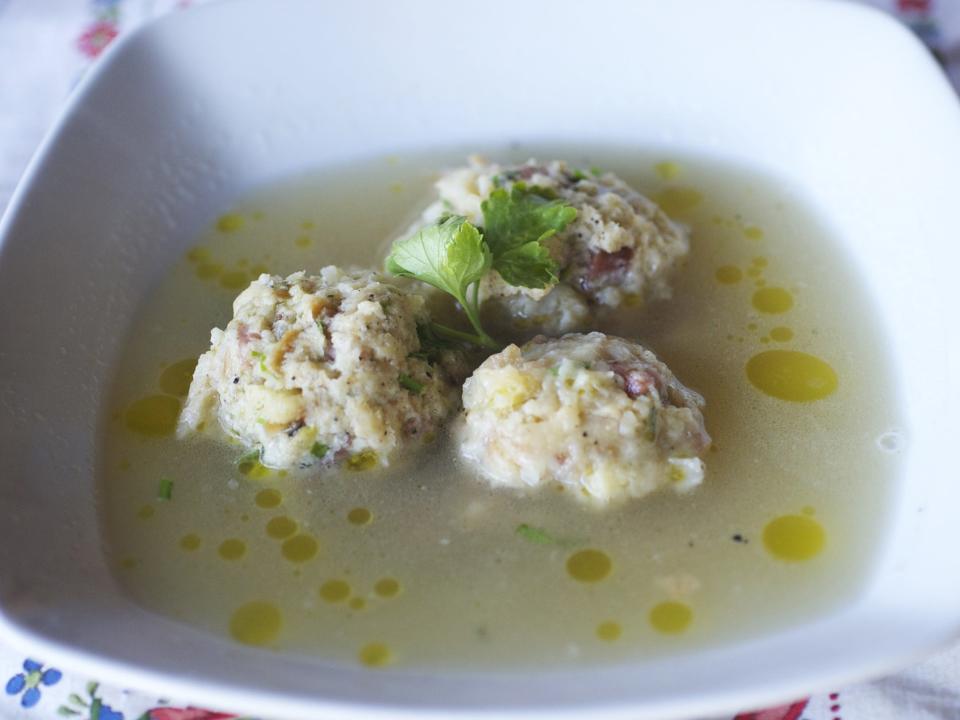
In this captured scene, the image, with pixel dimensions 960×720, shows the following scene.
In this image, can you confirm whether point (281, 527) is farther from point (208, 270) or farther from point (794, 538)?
point (794, 538)

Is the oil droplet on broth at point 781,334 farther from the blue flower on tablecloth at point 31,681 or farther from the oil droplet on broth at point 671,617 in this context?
the blue flower on tablecloth at point 31,681

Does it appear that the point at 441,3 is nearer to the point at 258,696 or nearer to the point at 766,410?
the point at 766,410

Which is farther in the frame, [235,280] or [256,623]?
[235,280]

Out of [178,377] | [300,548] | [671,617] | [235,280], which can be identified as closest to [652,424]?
[671,617]

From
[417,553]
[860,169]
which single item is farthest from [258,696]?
[860,169]

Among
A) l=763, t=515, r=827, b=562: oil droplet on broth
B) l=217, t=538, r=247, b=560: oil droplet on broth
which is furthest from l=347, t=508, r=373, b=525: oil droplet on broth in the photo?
l=763, t=515, r=827, b=562: oil droplet on broth

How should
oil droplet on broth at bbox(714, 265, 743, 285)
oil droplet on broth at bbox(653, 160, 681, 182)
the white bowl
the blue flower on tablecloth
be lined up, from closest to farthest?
1. the white bowl
2. the blue flower on tablecloth
3. oil droplet on broth at bbox(714, 265, 743, 285)
4. oil droplet on broth at bbox(653, 160, 681, 182)

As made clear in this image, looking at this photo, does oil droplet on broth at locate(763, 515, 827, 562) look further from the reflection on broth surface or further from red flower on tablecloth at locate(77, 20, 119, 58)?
red flower on tablecloth at locate(77, 20, 119, 58)
